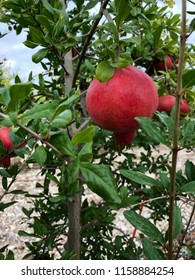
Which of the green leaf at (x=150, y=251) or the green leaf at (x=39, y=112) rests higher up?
the green leaf at (x=39, y=112)

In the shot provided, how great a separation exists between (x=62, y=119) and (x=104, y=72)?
0.45ft

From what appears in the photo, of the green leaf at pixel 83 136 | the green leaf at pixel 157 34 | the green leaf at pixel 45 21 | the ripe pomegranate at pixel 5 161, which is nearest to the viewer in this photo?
the green leaf at pixel 83 136

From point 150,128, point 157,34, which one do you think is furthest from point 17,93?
point 157,34

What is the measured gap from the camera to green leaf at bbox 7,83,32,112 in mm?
648

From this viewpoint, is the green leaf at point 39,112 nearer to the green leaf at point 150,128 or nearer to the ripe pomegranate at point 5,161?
the green leaf at point 150,128

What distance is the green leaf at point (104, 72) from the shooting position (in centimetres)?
75

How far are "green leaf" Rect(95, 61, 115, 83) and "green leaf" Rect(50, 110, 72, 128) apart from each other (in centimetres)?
10

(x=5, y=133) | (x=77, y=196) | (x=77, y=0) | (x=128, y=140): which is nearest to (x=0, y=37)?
(x=77, y=0)

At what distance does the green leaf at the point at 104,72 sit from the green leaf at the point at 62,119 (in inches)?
4.0

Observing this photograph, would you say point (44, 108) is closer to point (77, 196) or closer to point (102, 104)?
point (102, 104)

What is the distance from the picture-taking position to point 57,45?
1039mm

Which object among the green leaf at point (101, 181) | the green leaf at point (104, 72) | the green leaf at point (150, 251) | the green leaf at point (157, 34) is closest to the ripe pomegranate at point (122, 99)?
the green leaf at point (104, 72)

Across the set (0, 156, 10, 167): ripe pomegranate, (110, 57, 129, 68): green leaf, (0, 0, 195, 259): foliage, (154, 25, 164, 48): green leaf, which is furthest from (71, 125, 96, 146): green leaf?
(154, 25, 164, 48): green leaf

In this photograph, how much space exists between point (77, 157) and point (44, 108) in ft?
0.34
